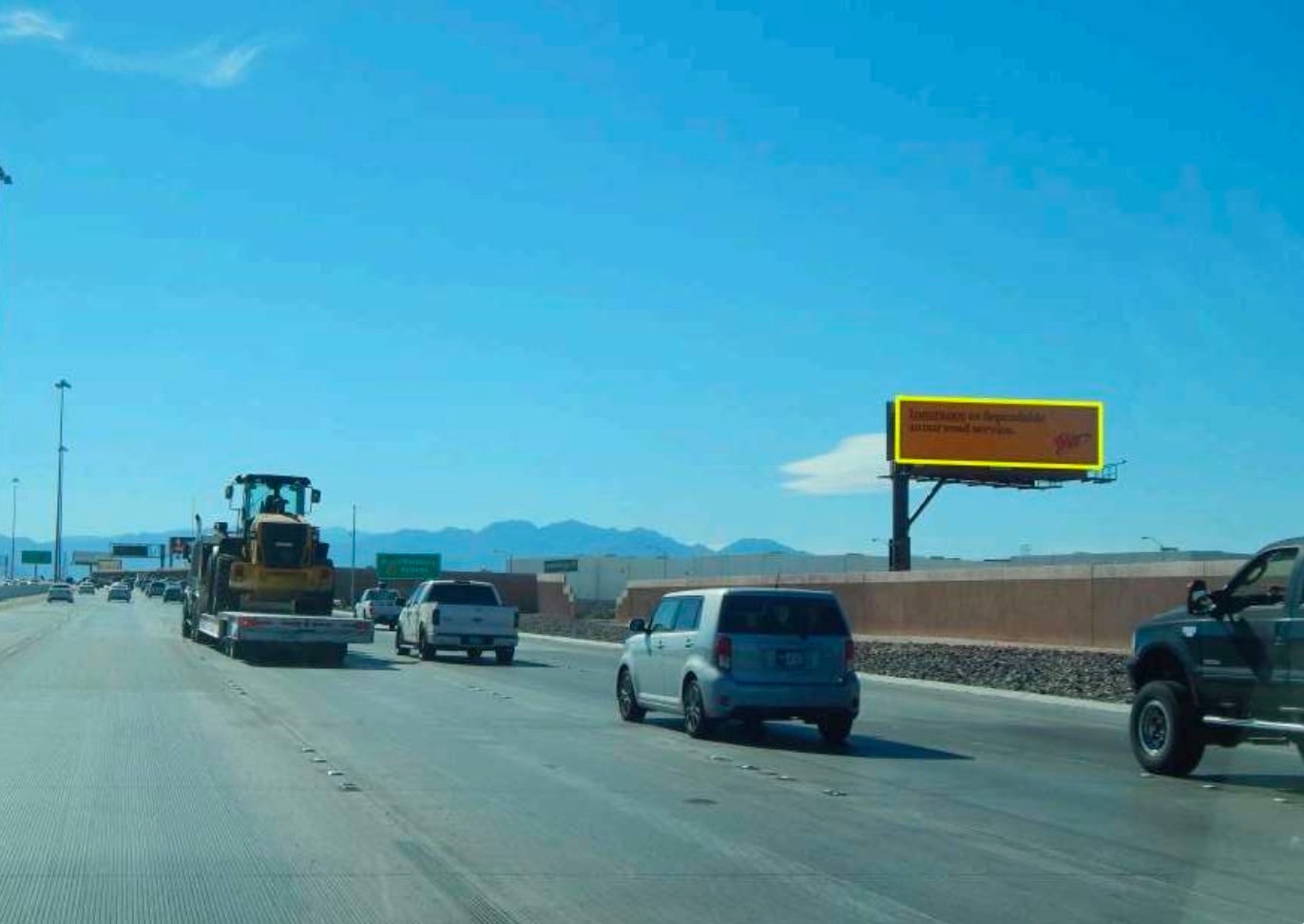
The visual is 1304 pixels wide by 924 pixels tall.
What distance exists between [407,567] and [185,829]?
3027 inches

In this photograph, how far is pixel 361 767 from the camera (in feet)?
52.9

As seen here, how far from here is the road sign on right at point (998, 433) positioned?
2685 inches

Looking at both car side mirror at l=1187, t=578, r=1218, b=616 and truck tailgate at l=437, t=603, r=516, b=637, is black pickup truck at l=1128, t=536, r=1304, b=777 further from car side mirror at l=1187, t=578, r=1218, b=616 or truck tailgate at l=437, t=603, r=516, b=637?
truck tailgate at l=437, t=603, r=516, b=637

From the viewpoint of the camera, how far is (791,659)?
1905 cm

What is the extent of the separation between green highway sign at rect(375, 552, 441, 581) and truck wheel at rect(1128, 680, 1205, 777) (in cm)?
7231

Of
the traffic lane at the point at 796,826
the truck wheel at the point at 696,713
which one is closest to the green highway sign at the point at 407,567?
the traffic lane at the point at 796,826

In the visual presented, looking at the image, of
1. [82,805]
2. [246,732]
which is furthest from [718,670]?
[82,805]

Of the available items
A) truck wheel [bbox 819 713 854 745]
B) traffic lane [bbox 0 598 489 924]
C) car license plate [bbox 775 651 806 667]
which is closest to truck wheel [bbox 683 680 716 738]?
car license plate [bbox 775 651 806 667]

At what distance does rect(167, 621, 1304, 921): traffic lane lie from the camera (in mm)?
9945

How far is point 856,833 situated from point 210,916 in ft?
17.2

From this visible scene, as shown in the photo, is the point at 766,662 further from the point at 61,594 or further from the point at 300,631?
the point at 61,594

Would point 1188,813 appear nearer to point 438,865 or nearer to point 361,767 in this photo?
point 438,865

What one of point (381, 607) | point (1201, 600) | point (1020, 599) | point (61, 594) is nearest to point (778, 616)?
point (1201, 600)

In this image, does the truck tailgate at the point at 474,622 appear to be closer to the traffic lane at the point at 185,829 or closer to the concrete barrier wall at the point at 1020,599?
the concrete barrier wall at the point at 1020,599
